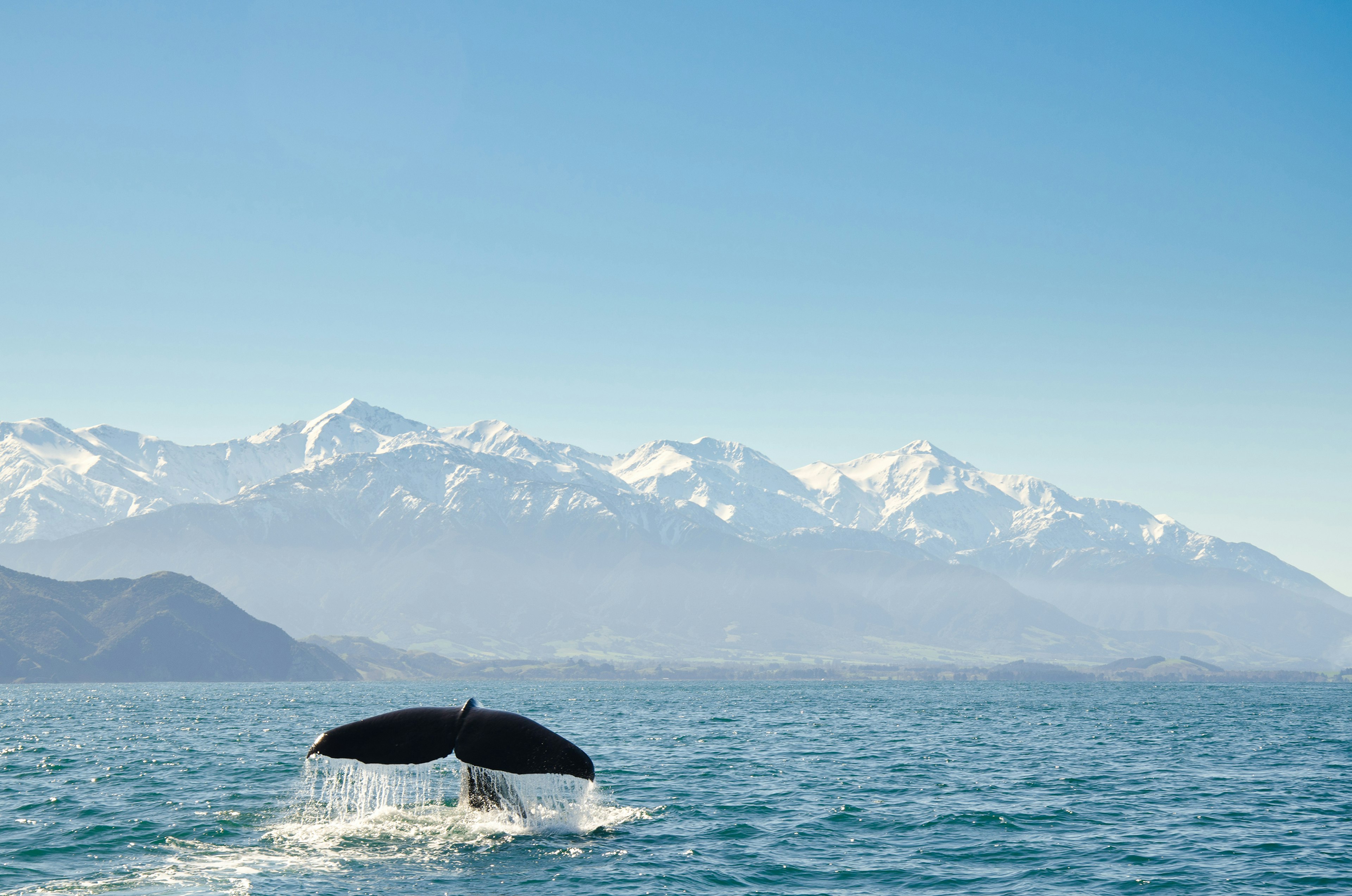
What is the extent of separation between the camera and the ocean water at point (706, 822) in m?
31.6

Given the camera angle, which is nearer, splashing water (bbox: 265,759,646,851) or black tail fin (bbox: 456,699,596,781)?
black tail fin (bbox: 456,699,596,781)

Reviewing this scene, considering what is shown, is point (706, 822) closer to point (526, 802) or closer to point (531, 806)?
point (531, 806)

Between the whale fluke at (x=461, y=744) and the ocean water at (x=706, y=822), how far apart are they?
345 cm

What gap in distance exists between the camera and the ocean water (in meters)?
31.6

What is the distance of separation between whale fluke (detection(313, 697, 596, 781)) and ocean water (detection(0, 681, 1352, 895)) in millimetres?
3446

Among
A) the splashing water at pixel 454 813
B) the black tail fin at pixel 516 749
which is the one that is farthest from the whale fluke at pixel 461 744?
the splashing water at pixel 454 813

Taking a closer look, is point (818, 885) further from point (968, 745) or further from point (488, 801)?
point (968, 745)

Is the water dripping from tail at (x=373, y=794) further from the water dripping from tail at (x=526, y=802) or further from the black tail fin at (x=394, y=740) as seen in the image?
the black tail fin at (x=394, y=740)

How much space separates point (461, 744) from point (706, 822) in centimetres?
1486

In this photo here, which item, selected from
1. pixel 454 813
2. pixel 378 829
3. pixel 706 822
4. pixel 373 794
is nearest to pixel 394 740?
pixel 378 829

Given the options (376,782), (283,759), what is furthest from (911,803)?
(283,759)

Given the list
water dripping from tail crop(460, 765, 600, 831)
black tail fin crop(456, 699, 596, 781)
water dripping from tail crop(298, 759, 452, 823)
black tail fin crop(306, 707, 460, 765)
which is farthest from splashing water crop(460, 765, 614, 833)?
black tail fin crop(456, 699, 596, 781)

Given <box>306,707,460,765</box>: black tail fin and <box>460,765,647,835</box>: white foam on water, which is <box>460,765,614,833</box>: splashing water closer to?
<box>460,765,647,835</box>: white foam on water

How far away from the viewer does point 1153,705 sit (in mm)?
173500
